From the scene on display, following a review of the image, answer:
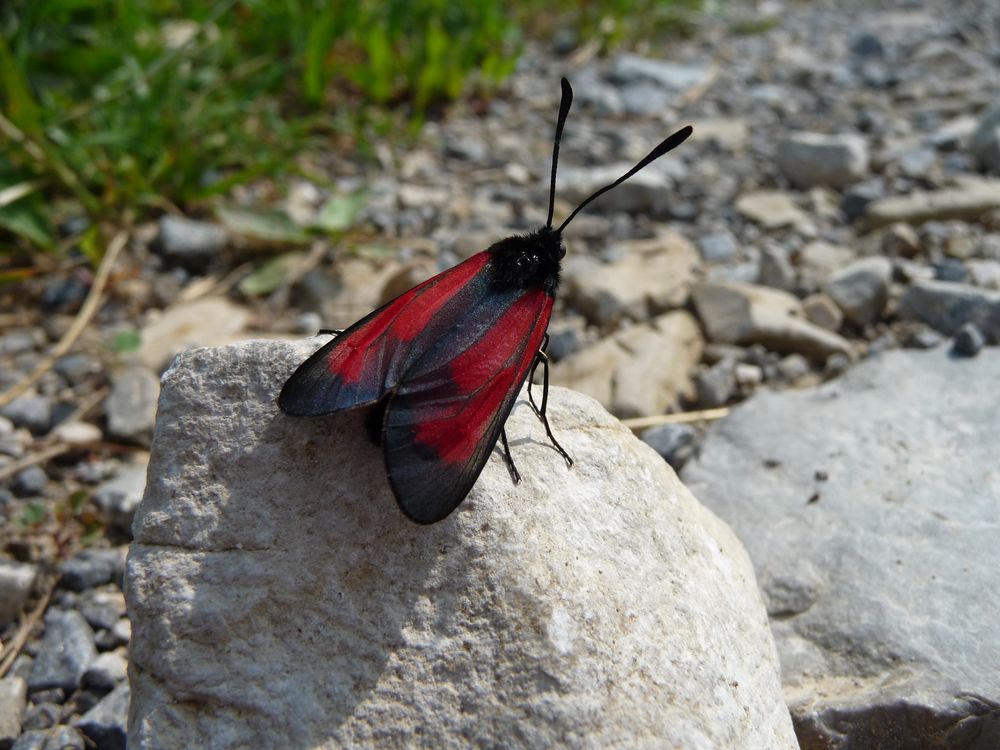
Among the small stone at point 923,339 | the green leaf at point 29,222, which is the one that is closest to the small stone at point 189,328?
the green leaf at point 29,222

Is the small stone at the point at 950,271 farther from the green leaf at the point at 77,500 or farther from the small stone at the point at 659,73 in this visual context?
the green leaf at the point at 77,500

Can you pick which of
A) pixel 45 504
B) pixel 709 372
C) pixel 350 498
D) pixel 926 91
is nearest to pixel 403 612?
pixel 350 498

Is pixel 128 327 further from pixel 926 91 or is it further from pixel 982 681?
pixel 926 91

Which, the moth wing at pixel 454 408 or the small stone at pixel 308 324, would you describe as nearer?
the moth wing at pixel 454 408

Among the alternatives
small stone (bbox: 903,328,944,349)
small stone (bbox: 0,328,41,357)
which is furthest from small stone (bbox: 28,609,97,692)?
small stone (bbox: 903,328,944,349)

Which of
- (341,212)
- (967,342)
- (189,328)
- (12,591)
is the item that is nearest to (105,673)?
(12,591)

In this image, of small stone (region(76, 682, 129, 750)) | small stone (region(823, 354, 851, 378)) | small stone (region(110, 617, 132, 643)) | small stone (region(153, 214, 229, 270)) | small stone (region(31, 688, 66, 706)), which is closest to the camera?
small stone (region(76, 682, 129, 750))

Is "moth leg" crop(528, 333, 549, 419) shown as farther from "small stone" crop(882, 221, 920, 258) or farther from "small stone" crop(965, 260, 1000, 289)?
"small stone" crop(882, 221, 920, 258)
